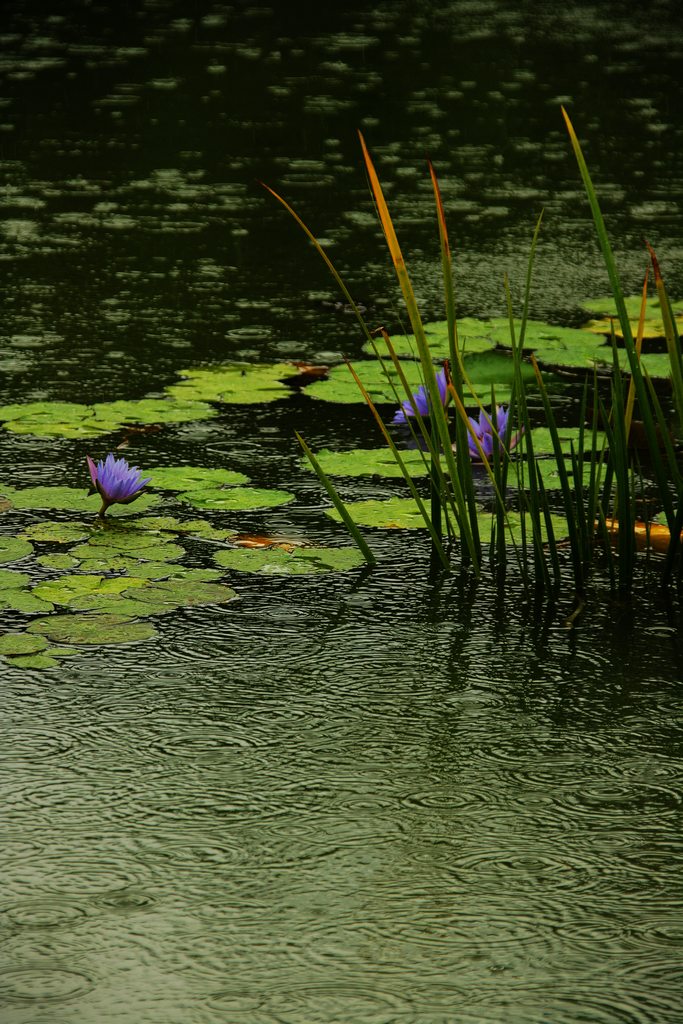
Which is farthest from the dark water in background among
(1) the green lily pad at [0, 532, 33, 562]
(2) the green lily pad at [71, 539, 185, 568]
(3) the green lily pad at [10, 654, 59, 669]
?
(1) the green lily pad at [0, 532, 33, 562]

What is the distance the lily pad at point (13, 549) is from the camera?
1.80 m

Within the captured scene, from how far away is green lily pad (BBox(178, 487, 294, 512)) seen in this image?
200 cm

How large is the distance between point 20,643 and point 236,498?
541 millimetres

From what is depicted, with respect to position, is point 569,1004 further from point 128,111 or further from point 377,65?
point 377,65

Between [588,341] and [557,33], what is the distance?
5.43m

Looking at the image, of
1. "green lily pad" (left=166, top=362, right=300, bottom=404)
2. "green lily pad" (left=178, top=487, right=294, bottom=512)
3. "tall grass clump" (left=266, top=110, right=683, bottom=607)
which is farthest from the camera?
"green lily pad" (left=166, top=362, right=300, bottom=404)

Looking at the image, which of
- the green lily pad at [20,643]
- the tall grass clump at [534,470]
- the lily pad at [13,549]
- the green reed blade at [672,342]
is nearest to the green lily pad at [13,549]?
the lily pad at [13,549]

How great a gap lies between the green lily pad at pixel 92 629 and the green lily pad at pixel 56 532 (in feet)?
0.85

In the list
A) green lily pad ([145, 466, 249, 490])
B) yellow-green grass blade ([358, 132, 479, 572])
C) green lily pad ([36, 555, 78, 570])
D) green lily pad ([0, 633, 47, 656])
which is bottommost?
green lily pad ([0, 633, 47, 656])

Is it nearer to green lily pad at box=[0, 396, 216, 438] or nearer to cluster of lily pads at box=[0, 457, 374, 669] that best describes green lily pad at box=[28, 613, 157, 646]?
cluster of lily pads at box=[0, 457, 374, 669]

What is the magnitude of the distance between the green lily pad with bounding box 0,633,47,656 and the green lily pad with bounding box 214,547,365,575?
1.02ft

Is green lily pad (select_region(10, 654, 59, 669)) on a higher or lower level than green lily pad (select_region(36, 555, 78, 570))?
lower

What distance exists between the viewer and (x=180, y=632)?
1606 mm

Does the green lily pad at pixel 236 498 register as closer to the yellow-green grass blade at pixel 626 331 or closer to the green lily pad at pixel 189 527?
the green lily pad at pixel 189 527
